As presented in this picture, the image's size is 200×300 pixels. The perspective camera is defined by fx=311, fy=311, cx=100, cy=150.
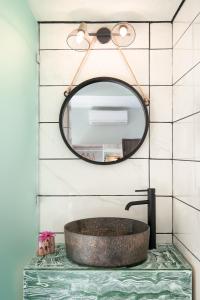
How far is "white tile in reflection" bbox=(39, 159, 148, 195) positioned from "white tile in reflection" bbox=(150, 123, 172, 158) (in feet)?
0.25

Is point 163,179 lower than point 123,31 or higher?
lower

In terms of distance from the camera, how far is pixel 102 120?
167 centimetres

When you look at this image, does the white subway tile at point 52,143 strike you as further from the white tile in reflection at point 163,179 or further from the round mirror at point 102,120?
the white tile in reflection at point 163,179

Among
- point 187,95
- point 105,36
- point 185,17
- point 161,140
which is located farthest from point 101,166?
point 185,17

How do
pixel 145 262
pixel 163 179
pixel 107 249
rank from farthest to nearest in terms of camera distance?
1. pixel 163 179
2. pixel 145 262
3. pixel 107 249

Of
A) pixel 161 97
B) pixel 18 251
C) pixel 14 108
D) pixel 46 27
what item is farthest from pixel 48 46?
pixel 18 251

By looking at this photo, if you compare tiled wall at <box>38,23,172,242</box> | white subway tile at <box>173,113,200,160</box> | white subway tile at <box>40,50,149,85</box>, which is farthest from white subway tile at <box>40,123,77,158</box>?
white subway tile at <box>173,113,200,160</box>

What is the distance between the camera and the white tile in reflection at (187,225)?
1.25m

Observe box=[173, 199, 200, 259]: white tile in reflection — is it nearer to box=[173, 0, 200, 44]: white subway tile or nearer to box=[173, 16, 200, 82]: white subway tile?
box=[173, 16, 200, 82]: white subway tile

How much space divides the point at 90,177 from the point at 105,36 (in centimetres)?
75

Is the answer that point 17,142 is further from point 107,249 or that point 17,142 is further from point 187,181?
point 187,181

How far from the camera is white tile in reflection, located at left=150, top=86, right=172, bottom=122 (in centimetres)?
168

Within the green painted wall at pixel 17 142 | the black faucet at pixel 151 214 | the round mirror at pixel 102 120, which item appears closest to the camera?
the green painted wall at pixel 17 142

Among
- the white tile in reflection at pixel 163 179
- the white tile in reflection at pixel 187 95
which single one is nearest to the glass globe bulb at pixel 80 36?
the white tile in reflection at pixel 187 95
